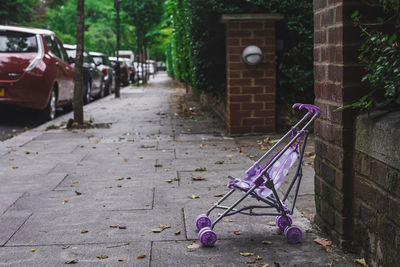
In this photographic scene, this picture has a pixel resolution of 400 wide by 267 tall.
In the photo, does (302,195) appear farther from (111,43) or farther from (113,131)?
(111,43)

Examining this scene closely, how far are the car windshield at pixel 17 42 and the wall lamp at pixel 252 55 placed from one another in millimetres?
4384

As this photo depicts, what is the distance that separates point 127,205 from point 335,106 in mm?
2047

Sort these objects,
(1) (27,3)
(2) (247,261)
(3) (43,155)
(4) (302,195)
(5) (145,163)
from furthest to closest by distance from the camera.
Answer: (1) (27,3)
(3) (43,155)
(5) (145,163)
(4) (302,195)
(2) (247,261)

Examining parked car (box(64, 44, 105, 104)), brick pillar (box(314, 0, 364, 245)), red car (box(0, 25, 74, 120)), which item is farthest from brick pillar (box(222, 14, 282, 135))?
parked car (box(64, 44, 105, 104))

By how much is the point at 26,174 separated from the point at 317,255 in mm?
3787

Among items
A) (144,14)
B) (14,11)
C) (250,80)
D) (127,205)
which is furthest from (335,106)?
(144,14)

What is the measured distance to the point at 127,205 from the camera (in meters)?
4.81

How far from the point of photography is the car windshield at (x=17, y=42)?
34.8 ft

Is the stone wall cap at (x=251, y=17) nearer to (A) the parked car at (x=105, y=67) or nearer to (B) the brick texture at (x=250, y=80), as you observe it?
(B) the brick texture at (x=250, y=80)

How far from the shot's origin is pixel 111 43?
59812 mm

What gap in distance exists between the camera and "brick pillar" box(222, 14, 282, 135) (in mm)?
8656

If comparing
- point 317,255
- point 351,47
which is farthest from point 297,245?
point 351,47

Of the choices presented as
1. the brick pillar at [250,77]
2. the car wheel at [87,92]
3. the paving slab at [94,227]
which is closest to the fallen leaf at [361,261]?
the paving slab at [94,227]

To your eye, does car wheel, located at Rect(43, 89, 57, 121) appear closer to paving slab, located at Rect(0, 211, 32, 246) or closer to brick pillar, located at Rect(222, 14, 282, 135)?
brick pillar, located at Rect(222, 14, 282, 135)
